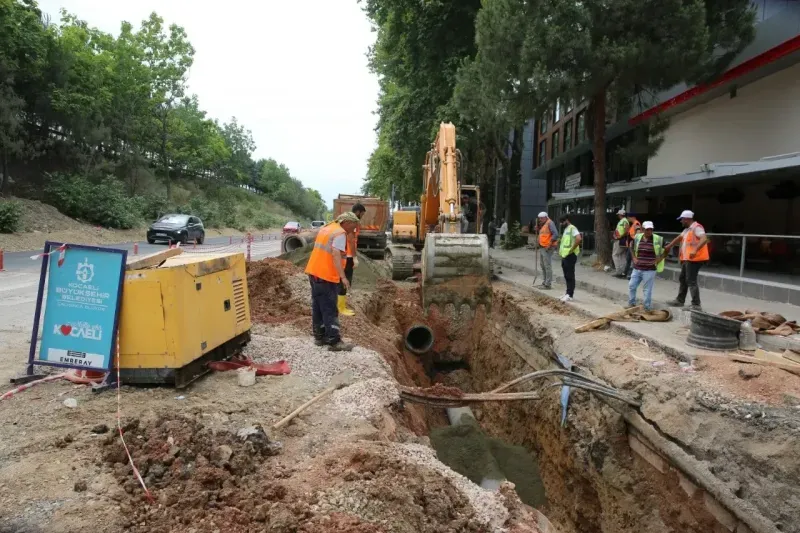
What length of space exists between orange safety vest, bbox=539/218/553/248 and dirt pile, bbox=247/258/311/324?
201 inches

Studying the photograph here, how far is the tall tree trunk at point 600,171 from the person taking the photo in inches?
581

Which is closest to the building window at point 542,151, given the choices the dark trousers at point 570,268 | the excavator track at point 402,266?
the excavator track at point 402,266

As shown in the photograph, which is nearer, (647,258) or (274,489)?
(274,489)

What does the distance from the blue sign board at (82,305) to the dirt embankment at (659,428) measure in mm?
5267

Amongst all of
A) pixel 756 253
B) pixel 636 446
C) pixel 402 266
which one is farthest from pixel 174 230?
pixel 636 446

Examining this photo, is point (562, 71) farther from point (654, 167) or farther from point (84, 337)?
point (84, 337)

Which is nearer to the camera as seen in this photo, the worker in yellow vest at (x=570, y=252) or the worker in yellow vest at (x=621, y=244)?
the worker in yellow vest at (x=570, y=252)

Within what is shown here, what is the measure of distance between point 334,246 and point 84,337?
2665mm

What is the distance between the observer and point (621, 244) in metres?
13.7

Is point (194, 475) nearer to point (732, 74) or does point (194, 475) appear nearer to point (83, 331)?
point (83, 331)

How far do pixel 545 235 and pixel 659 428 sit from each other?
6576 millimetres

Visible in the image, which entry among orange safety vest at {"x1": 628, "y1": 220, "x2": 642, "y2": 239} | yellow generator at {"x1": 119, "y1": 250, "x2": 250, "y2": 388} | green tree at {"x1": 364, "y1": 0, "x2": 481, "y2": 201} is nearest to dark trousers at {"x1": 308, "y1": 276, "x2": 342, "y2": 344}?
yellow generator at {"x1": 119, "y1": 250, "x2": 250, "y2": 388}

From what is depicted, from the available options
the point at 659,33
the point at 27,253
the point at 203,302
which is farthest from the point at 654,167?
the point at 27,253

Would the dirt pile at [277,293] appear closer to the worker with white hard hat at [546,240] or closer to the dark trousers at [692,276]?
the worker with white hard hat at [546,240]
